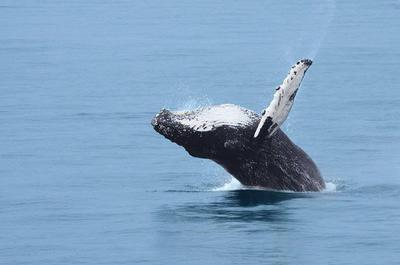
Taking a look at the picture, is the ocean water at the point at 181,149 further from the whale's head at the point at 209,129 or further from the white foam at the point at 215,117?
the white foam at the point at 215,117

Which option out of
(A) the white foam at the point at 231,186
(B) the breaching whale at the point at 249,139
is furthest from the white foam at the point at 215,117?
(A) the white foam at the point at 231,186

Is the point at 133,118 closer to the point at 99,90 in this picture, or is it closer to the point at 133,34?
the point at 99,90

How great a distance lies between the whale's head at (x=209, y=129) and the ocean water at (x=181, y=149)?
82 centimetres

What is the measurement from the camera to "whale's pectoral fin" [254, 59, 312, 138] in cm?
2531

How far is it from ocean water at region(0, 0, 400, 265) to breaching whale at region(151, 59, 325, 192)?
0.30m

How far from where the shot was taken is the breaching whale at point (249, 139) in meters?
25.5

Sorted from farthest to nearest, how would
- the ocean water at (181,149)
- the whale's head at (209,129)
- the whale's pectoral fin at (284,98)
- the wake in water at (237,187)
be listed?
the wake in water at (237,187) → the whale's head at (209,129) → the whale's pectoral fin at (284,98) → the ocean water at (181,149)

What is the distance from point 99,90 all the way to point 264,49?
430 inches

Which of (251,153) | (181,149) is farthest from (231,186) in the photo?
(181,149)

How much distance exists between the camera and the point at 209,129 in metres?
25.9

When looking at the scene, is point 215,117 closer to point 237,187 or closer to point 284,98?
point 284,98

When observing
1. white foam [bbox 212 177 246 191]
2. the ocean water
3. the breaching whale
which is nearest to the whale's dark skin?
the breaching whale

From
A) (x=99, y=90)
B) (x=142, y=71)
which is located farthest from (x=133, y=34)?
(x=99, y=90)

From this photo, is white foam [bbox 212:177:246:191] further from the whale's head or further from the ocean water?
the whale's head
